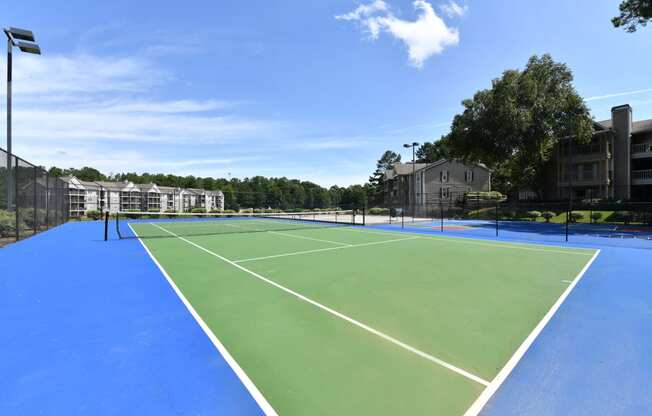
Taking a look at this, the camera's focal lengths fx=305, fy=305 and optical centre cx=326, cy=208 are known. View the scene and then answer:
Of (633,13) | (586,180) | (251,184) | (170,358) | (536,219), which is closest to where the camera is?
(170,358)

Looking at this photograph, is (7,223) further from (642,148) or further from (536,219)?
(642,148)

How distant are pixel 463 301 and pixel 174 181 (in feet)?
394

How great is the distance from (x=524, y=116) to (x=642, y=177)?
15003 millimetres

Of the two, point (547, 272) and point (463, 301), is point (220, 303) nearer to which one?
point (463, 301)

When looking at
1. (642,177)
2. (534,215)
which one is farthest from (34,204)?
(642,177)

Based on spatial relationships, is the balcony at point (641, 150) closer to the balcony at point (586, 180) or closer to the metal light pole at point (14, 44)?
the balcony at point (586, 180)

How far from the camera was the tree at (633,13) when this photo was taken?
64.6 feet

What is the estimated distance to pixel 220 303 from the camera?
17.0ft

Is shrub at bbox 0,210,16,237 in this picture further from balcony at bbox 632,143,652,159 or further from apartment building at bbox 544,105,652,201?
balcony at bbox 632,143,652,159

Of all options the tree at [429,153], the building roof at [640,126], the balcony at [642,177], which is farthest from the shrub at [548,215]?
the tree at [429,153]

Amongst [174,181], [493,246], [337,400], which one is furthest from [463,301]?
[174,181]

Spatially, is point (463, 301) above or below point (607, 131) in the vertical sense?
below

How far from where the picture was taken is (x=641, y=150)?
31.3m

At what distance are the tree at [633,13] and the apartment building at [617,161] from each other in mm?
13397
